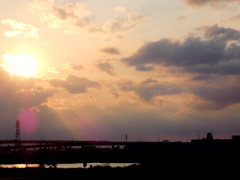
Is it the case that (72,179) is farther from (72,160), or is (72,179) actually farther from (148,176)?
(72,160)

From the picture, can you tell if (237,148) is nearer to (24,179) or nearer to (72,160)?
(72,160)

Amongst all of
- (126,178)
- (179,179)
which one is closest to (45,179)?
(126,178)

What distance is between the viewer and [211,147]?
189 metres

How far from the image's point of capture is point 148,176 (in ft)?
188

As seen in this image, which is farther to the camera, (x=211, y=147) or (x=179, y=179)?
(x=211, y=147)

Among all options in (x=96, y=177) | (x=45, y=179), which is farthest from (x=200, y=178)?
(x=45, y=179)

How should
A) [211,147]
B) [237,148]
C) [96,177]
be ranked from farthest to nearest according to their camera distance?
[211,147] → [237,148] → [96,177]

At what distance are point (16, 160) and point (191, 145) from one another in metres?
98.1

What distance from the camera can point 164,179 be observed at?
5400 cm

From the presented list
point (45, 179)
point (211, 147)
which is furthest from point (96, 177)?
point (211, 147)

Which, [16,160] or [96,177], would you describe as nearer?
[96,177]

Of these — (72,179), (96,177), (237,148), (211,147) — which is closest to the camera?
(72,179)

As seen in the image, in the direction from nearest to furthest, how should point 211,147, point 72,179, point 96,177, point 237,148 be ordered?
point 72,179, point 96,177, point 237,148, point 211,147

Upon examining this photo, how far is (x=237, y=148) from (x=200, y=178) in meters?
122
